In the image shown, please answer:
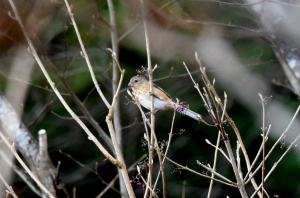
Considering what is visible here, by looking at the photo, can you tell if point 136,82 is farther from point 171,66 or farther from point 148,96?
point 171,66

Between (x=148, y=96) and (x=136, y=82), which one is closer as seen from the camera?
(x=148, y=96)

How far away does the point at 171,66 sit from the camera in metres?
4.95

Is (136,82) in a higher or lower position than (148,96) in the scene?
higher

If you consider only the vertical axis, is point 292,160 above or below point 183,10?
below

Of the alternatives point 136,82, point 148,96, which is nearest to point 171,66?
point 136,82

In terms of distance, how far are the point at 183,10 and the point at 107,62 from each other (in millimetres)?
1240

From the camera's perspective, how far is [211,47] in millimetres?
4000

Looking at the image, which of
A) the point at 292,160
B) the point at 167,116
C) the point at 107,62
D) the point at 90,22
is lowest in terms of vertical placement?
the point at 292,160

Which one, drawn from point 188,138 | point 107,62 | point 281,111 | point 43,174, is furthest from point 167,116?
point 43,174

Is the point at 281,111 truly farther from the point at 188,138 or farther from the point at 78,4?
the point at 78,4

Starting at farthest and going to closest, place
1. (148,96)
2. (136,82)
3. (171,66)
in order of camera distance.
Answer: (171,66) → (136,82) → (148,96)

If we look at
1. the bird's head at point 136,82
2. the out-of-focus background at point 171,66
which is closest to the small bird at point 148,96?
the bird's head at point 136,82

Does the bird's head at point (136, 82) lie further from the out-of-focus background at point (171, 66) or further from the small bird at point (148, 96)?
the out-of-focus background at point (171, 66)

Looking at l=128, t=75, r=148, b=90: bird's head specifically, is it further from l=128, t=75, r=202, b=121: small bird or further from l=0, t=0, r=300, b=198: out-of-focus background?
l=0, t=0, r=300, b=198: out-of-focus background
